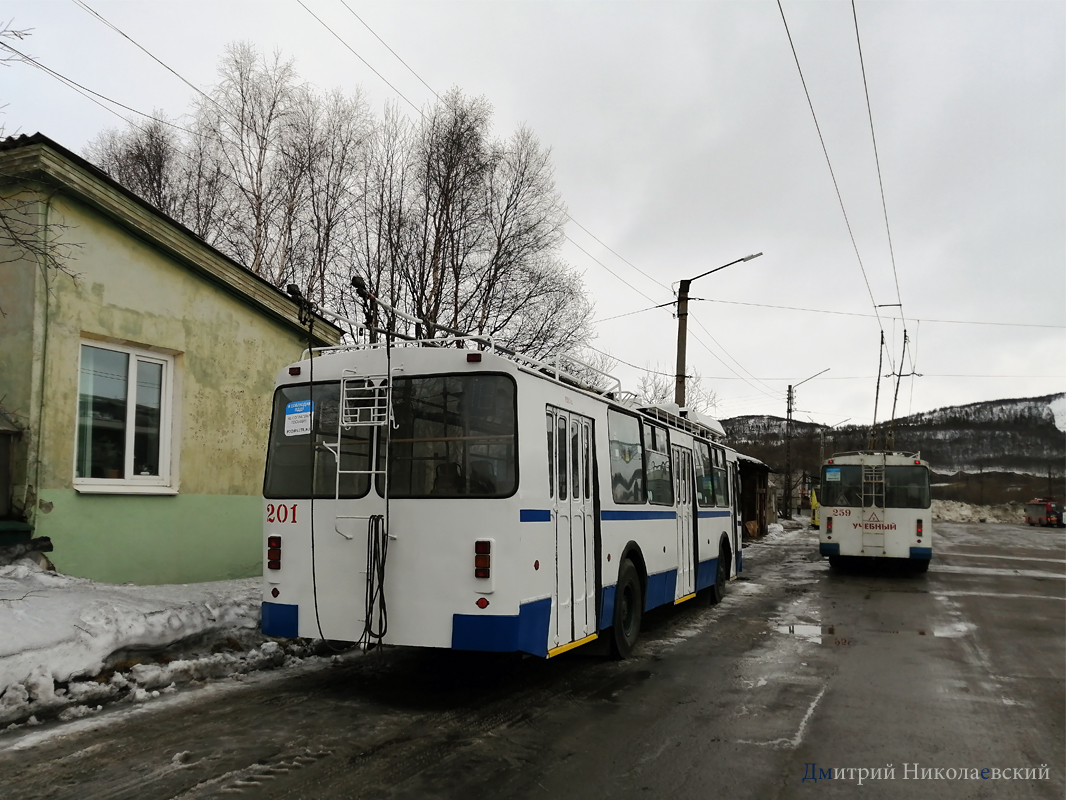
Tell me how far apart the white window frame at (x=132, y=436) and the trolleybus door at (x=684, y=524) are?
697 cm

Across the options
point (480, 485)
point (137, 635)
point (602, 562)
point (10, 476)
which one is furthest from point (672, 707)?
point (10, 476)

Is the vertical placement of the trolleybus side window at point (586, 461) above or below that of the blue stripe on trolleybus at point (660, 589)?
above

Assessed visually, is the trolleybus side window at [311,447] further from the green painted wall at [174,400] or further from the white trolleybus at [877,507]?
the white trolleybus at [877,507]

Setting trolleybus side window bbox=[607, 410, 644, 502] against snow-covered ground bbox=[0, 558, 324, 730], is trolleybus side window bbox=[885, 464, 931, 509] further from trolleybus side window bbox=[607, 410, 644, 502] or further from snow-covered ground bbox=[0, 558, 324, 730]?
snow-covered ground bbox=[0, 558, 324, 730]

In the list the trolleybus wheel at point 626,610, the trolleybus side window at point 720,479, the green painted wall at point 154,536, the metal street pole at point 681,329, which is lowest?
the trolleybus wheel at point 626,610

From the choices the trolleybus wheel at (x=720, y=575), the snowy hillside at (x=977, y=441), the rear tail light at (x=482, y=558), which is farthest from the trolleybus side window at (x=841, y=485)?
the snowy hillside at (x=977, y=441)

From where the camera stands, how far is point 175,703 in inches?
259

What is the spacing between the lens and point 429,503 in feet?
21.8

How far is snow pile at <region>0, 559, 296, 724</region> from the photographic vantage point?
6.22 meters

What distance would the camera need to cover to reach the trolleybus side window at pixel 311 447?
7008 millimetres

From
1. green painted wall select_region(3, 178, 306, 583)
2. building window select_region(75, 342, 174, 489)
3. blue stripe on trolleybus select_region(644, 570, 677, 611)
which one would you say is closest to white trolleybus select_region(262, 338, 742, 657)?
blue stripe on trolleybus select_region(644, 570, 677, 611)

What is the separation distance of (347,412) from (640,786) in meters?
→ 3.86

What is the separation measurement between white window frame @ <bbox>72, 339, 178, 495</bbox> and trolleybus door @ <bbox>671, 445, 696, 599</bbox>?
6.97 m

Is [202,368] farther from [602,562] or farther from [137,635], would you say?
[602,562]
